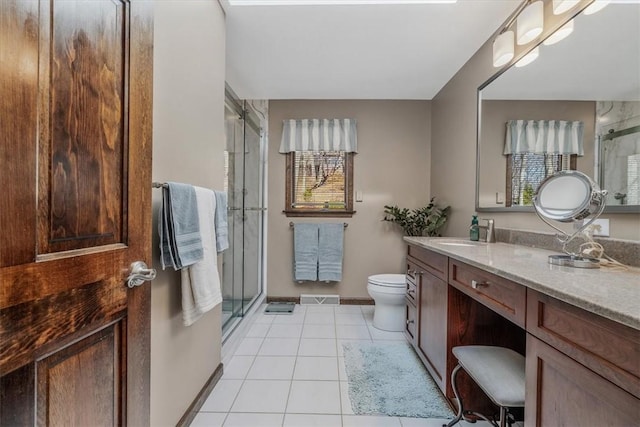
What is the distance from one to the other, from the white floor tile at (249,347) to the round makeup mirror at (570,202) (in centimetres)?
195

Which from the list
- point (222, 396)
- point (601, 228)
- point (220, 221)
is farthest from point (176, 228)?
point (601, 228)

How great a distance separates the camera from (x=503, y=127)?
73.9 inches

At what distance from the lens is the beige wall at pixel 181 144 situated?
1.13 metres

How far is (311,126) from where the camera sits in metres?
3.11

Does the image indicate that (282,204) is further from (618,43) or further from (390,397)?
(618,43)

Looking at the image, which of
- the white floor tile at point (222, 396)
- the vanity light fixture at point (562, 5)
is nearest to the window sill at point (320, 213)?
the white floor tile at point (222, 396)

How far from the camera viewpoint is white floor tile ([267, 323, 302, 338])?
2414 mm

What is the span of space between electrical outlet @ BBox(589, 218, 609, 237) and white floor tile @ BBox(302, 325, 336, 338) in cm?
186

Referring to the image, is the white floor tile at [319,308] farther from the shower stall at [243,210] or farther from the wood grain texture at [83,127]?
the wood grain texture at [83,127]

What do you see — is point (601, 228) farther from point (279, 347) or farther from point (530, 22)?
point (279, 347)

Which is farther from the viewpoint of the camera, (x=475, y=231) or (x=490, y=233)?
(x=475, y=231)

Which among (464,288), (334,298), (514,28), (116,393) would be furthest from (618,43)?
(334,298)

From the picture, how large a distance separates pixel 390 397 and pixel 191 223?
1.45 metres

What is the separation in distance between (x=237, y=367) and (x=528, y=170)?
2.25 meters
